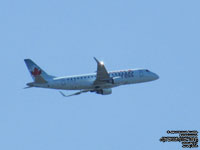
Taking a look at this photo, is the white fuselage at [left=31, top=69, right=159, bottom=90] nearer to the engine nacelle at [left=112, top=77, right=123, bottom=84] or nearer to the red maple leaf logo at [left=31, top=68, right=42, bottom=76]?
the engine nacelle at [left=112, top=77, right=123, bottom=84]

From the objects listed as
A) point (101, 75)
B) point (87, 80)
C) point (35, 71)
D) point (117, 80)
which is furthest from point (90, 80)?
point (35, 71)

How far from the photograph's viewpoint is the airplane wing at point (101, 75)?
84875mm

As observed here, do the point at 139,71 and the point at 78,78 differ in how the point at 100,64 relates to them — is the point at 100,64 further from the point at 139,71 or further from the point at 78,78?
the point at 139,71

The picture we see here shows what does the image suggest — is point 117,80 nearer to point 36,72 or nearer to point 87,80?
point 87,80

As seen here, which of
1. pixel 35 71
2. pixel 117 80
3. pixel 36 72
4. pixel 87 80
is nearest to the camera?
pixel 36 72

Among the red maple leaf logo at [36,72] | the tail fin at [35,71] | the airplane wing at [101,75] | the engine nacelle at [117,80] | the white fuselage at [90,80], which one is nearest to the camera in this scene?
the airplane wing at [101,75]

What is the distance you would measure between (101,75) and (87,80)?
2920mm

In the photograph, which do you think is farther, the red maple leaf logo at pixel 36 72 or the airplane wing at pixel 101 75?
the red maple leaf logo at pixel 36 72

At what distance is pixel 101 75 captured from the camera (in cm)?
8650

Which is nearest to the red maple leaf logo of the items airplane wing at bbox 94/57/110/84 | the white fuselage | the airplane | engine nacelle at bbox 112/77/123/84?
the airplane

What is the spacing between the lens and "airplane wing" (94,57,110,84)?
84875mm

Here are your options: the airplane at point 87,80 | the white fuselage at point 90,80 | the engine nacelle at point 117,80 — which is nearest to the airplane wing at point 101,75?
the airplane at point 87,80

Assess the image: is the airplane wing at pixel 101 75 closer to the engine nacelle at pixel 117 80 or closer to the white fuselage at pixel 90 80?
the white fuselage at pixel 90 80

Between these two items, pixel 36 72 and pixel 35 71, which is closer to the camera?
pixel 36 72
